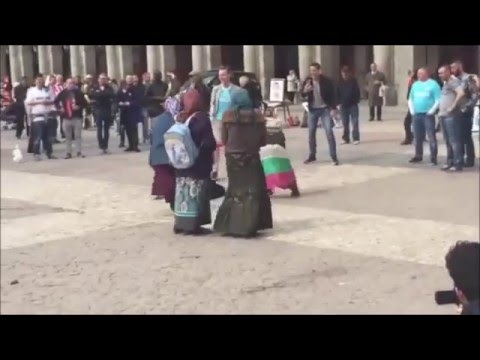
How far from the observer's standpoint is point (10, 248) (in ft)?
25.7

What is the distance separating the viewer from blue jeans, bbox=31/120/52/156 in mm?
15000

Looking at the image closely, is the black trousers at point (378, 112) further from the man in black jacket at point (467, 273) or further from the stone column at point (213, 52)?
the man in black jacket at point (467, 273)

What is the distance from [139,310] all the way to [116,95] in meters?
10.1

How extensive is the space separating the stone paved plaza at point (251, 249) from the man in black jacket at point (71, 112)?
288 cm

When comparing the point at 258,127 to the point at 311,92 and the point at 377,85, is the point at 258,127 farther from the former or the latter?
the point at 377,85

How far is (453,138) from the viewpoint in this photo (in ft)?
38.4

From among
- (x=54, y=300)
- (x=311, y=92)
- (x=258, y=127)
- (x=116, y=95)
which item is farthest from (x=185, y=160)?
(x=116, y=95)

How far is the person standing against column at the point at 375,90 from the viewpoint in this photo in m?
17.4

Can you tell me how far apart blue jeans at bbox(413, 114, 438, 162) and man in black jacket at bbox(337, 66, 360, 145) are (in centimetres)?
297

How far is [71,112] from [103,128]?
4.22 feet

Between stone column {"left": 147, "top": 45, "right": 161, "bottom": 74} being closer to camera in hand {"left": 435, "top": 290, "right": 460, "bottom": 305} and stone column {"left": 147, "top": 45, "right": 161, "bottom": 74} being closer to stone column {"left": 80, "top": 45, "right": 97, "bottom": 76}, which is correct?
stone column {"left": 80, "top": 45, "right": 97, "bottom": 76}

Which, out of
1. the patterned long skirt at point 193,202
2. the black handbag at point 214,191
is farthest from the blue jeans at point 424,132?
the patterned long skirt at point 193,202

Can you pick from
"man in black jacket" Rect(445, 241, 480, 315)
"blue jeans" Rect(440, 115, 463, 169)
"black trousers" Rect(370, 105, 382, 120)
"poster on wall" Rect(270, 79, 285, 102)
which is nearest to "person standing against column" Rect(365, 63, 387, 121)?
"black trousers" Rect(370, 105, 382, 120)

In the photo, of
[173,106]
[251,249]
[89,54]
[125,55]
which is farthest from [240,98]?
[89,54]
